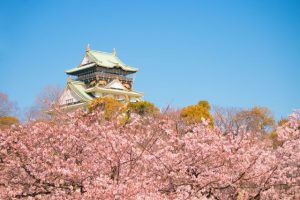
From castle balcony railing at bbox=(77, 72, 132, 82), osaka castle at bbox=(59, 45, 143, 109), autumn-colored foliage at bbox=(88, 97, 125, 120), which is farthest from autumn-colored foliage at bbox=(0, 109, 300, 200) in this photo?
castle balcony railing at bbox=(77, 72, 132, 82)

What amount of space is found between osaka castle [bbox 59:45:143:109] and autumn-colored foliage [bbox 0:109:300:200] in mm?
36822

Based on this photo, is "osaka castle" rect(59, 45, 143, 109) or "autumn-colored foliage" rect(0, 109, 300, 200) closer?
"autumn-colored foliage" rect(0, 109, 300, 200)

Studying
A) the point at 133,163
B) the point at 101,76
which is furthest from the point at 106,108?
the point at 101,76

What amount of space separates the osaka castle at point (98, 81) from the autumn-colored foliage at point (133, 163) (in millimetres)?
36822

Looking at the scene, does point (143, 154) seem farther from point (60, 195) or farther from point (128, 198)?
point (60, 195)

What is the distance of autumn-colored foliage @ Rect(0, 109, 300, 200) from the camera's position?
26.1 ft

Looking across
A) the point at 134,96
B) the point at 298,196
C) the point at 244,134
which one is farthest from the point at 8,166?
the point at 134,96

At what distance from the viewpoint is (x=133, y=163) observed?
8.04 m

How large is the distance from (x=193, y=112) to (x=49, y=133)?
2520 cm

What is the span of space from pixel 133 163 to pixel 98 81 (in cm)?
4421

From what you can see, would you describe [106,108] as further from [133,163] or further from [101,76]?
[101,76]

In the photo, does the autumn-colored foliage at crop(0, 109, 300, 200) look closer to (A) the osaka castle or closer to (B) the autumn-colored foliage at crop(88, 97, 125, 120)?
(B) the autumn-colored foliage at crop(88, 97, 125, 120)

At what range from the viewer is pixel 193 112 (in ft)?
109

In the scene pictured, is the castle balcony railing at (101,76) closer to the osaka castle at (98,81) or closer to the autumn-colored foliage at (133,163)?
the osaka castle at (98,81)
